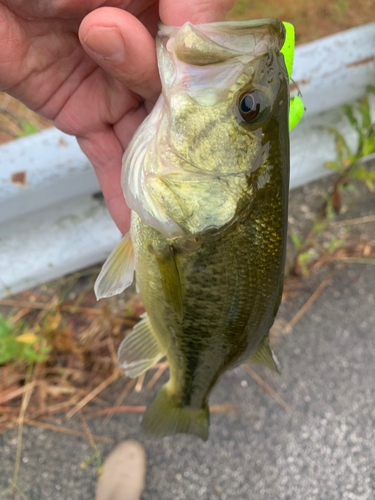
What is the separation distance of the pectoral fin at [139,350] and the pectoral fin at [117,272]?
0.28 metres

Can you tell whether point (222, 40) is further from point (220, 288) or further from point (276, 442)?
point (276, 442)

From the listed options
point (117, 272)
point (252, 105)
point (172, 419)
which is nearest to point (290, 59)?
point (252, 105)

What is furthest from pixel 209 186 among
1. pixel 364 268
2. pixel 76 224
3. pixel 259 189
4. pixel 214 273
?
pixel 364 268

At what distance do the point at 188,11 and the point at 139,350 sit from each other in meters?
1.25

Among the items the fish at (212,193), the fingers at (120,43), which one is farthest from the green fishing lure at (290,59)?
the fingers at (120,43)

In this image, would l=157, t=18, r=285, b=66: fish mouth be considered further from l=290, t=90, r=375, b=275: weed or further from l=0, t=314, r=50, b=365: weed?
l=0, t=314, r=50, b=365: weed

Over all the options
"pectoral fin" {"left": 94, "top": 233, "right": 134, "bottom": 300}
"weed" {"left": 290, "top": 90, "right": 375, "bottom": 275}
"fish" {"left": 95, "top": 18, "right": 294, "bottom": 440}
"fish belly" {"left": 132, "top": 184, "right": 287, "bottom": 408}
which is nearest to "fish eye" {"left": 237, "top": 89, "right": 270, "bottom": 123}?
"fish" {"left": 95, "top": 18, "right": 294, "bottom": 440}

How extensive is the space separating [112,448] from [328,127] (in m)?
2.38

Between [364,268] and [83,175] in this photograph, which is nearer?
[83,175]

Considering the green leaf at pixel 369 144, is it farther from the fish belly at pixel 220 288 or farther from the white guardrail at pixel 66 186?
the fish belly at pixel 220 288

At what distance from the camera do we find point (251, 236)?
3.90 feet

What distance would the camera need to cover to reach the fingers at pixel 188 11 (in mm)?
1091

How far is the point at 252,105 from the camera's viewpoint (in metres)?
1.06

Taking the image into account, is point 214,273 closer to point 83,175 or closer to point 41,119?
point 83,175
